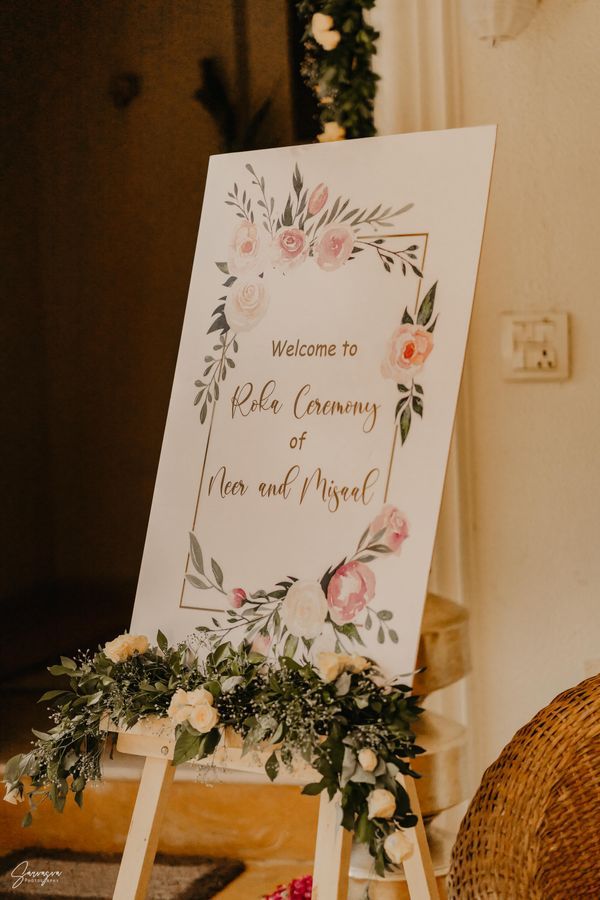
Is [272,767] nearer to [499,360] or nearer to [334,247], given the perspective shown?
[334,247]

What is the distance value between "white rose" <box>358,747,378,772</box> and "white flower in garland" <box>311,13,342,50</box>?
1433 mm

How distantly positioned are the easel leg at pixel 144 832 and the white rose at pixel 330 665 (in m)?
0.30

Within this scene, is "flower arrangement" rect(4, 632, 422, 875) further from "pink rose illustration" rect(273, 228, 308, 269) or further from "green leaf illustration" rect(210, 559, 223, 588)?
"pink rose illustration" rect(273, 228, 308, 269)

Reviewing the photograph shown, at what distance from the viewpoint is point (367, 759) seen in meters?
1.06

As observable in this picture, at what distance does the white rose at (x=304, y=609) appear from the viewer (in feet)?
4.05

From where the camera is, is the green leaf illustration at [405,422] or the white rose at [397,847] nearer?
the white rose at [397,847]

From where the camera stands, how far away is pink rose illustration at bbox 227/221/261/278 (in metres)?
1.42

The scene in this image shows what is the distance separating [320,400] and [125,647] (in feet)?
1.45

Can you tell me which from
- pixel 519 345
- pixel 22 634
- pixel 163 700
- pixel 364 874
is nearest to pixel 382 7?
pixel 519 345

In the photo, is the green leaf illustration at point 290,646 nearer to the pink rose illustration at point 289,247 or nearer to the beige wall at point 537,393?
the pink rose illustration at point 289,247

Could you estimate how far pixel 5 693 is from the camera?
2572 millimetres

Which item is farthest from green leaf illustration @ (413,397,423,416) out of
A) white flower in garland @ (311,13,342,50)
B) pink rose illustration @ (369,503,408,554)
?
white flower in garland @ (311,13,342,50)

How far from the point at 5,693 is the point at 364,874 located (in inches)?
51.3

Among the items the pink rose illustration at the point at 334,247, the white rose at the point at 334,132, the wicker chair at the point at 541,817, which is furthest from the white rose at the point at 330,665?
the white rose at the point at 334,132
